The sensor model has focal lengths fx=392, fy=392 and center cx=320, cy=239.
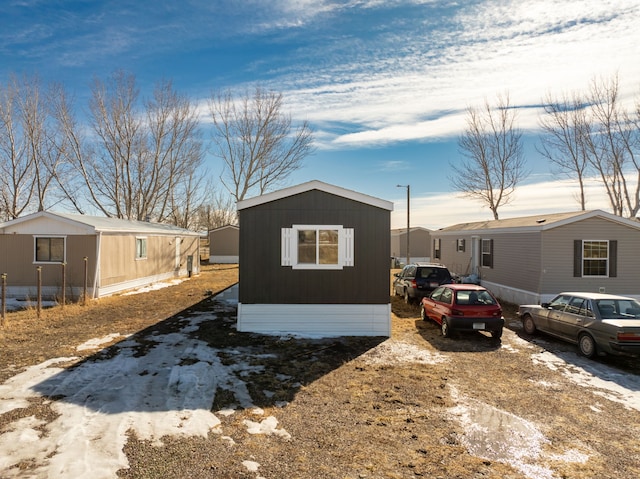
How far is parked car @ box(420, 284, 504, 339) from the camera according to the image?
9773 millimetres

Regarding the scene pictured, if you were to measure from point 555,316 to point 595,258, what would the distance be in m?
6.11

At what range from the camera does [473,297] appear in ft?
33.5

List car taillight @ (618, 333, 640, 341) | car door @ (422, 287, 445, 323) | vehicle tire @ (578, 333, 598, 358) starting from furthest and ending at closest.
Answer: car door @ (422, 287, 445, 323) < vehicle tire @ (578, 333, 598, 358) < car taillight @ (618, 333, 640, 341)

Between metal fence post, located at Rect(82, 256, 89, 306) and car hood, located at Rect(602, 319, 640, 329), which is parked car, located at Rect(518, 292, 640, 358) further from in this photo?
metal fence post, located at Rect(82, 256, 89, 306)

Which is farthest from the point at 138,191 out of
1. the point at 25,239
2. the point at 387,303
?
the point at 387,303

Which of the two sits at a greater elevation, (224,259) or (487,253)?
(487,253)

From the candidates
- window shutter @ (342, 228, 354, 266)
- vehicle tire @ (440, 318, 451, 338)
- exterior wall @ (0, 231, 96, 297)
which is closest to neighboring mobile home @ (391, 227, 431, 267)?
vehicle tire @ (440, 318, 451, 338)

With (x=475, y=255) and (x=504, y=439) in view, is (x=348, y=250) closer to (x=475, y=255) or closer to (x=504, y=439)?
(x=504, y=439)

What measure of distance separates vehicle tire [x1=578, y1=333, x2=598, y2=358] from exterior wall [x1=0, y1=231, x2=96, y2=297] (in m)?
16.1

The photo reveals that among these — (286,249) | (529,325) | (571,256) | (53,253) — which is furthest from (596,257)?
(53,253)

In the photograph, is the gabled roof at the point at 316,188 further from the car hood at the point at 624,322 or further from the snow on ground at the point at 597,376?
the car hood at the point at 624,322

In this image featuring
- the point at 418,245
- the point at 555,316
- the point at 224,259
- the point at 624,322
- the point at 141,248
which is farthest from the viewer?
the point at 418,245

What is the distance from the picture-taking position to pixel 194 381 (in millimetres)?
6855

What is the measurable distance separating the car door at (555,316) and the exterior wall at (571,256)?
14.2 feet
